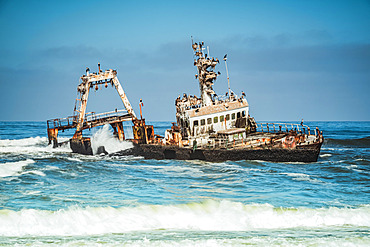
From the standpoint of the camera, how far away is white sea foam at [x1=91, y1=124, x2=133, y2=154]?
124 ft

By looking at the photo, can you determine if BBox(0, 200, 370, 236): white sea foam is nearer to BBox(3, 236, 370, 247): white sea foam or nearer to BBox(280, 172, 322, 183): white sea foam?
BBox(3, 236, 370, 247): white sea foam

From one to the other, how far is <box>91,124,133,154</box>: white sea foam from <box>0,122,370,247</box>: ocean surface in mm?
11966

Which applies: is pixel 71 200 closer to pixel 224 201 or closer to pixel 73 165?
pixel 224 201

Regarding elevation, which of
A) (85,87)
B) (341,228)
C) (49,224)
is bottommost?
(341,228)

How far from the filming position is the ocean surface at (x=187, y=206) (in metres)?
12.1

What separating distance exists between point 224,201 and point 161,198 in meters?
2.77

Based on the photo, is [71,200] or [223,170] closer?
[71,200]

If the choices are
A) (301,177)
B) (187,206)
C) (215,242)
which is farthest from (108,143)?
(215,242)

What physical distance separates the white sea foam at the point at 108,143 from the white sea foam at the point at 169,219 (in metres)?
22.0

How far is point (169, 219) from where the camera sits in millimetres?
14508

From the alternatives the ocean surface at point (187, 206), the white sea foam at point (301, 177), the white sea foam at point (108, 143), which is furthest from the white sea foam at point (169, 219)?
the white sea foam at point (108, 143)

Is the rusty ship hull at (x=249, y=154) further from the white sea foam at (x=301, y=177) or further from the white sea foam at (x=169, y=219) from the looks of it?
the white sea foam at (x=169, y=219)

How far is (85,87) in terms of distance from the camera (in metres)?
37.8

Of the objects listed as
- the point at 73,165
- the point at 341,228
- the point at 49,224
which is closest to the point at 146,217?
the point at 49,224
